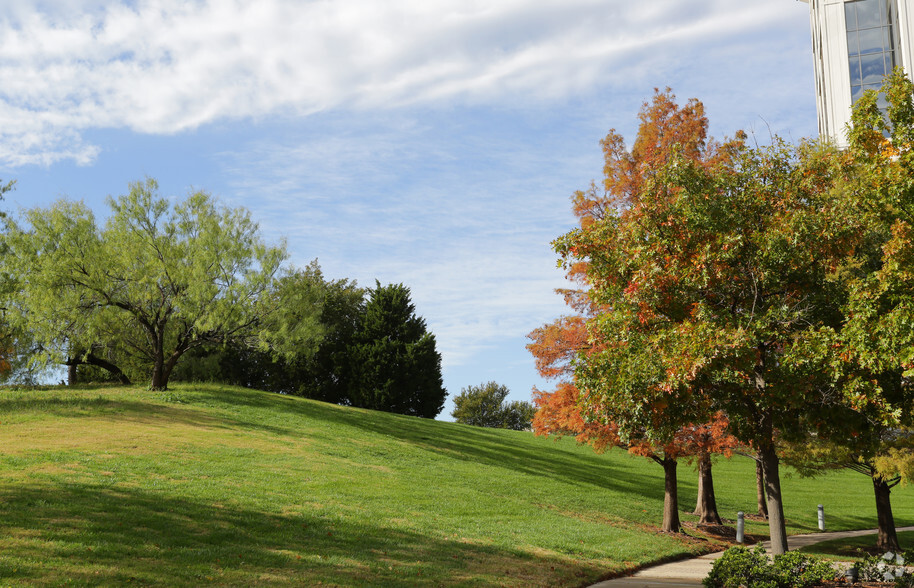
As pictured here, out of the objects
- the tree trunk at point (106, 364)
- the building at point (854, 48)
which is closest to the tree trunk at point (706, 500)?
the building at point (854, 48)

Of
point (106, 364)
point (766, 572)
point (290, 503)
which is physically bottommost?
point (766, 572)

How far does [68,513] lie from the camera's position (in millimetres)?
14094

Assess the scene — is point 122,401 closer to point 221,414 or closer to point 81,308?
point 221,414

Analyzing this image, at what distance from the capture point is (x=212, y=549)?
12914 millimetres

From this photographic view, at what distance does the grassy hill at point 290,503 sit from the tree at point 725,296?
14.5 feet

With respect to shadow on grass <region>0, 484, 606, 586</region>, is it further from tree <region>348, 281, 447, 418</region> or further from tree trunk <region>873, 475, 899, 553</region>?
tree <region>348, 281, 447, 418</region>

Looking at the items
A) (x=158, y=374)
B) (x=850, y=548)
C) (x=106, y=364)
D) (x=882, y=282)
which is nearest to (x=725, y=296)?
(x=882, y=282)

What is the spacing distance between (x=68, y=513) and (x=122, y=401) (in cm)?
2004

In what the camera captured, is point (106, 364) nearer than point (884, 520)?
No

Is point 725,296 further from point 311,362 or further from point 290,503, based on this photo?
point 311,362

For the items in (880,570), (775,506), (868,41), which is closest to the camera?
(880,570)

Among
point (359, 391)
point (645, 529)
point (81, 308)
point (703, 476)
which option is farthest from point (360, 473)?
point (359, 391)

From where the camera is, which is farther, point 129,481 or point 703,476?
point 703,476

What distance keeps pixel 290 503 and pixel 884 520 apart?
63.6 feet
